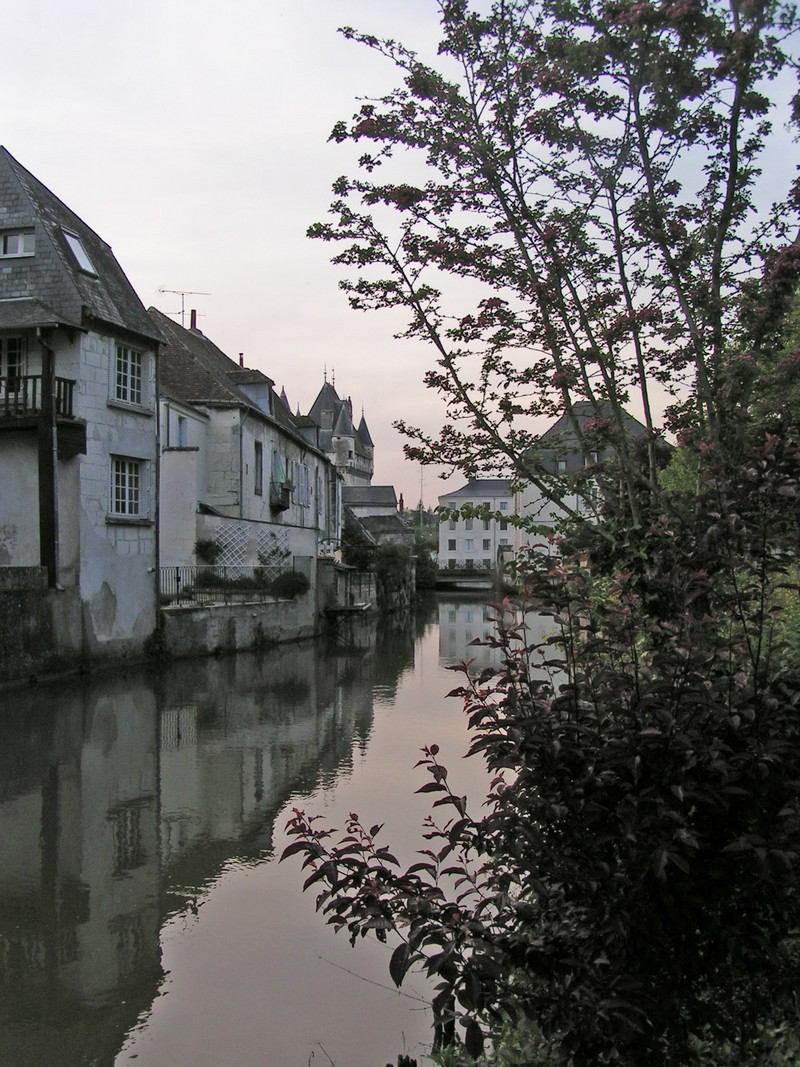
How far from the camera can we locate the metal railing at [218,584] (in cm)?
2416

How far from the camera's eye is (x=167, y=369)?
33031 millimetres

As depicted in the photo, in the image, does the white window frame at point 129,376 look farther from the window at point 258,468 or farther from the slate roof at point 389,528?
the slate roof at point 389,528

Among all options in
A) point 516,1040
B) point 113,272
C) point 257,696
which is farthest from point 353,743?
point 113,272

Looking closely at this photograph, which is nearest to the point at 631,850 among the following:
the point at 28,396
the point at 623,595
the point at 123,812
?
the point at 623,595

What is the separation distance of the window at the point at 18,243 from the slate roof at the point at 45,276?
11 cm

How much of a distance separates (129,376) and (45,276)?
2.71m

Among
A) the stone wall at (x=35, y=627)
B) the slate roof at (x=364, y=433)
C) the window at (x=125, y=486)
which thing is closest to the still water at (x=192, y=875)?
the stone wall at (x=35, y=627)

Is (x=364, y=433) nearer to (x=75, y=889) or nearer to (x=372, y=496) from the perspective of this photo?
(x=372, y=496)

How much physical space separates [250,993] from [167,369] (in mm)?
29465

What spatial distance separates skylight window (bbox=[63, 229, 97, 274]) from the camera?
20995 mm

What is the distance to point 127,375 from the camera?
2158 centimetres

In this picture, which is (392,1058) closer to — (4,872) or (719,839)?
(719,839)

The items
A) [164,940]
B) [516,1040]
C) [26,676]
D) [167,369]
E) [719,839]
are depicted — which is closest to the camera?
[719,839]

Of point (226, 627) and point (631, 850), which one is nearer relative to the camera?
point (631, 850)
